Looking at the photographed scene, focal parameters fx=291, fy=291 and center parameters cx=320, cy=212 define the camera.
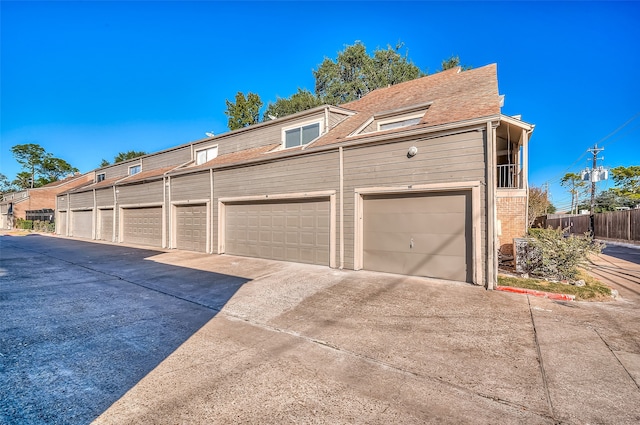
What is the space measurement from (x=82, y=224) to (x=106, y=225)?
465cm

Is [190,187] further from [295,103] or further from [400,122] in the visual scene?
[295,103]

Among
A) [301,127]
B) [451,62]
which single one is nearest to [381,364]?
[301,127]

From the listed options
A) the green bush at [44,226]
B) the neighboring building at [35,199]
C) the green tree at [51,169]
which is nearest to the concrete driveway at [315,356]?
the green bush at [44,226]

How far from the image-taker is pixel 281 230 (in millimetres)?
10055

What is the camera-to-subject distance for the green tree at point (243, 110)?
102ft

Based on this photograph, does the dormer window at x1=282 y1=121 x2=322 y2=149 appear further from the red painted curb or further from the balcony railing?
the red painted curb

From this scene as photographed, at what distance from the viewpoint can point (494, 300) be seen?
5598mm

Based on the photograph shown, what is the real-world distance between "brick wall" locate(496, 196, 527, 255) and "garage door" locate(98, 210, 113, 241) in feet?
69.4

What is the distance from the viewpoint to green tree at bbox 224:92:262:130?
3109 cm

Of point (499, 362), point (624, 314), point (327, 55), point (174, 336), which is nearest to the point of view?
point (499, 362)

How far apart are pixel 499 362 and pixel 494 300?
2587 mm

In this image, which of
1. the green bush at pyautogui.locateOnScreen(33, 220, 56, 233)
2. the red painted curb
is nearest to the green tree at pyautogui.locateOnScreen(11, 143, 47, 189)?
the green bush at pyautogui.locateOnScreen(33, 220, 56, 233)

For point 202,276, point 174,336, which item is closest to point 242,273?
point 202,276

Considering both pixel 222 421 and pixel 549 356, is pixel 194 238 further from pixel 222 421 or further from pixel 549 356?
pixel 549 356
